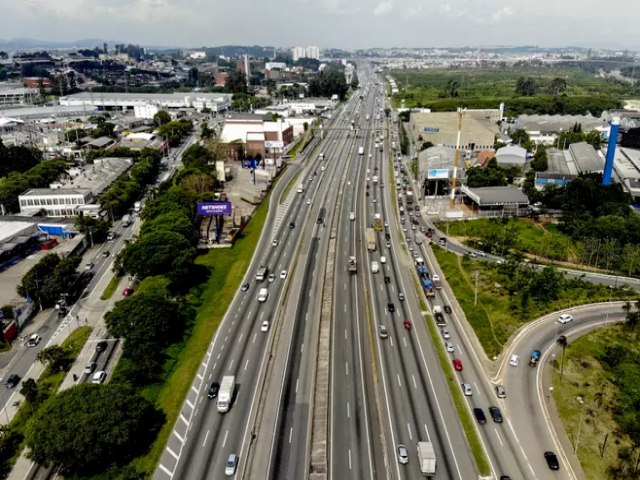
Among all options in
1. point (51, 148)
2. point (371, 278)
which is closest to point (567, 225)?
point (371, 278)

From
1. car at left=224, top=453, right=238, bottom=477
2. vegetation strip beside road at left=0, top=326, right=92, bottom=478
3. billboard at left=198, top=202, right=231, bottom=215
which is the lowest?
vegetation strip beside road at left=0, top=326, right=92, bottom=478

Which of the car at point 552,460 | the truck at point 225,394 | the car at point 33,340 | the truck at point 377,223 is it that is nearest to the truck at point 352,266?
the truck at point 377,223

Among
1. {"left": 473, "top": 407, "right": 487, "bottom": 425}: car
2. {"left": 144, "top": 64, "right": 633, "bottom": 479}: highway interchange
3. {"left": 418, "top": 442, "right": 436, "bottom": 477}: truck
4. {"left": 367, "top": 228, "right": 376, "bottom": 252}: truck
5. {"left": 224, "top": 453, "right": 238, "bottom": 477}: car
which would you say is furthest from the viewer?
{"left": 367, "top": 228, "right": 376, "bottom": 252}: truck

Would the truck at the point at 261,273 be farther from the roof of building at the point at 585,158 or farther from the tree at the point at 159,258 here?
the roof of building at the point at 585,158

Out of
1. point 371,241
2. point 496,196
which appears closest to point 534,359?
point 371,241

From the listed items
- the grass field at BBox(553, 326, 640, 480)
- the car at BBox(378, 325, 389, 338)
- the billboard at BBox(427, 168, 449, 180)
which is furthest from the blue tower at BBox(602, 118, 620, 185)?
the car at BBox(378, 325, 389, 338)

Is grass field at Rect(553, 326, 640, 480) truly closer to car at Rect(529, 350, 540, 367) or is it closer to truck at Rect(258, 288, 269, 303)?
car at Rect(529, 350, 540, 367)
